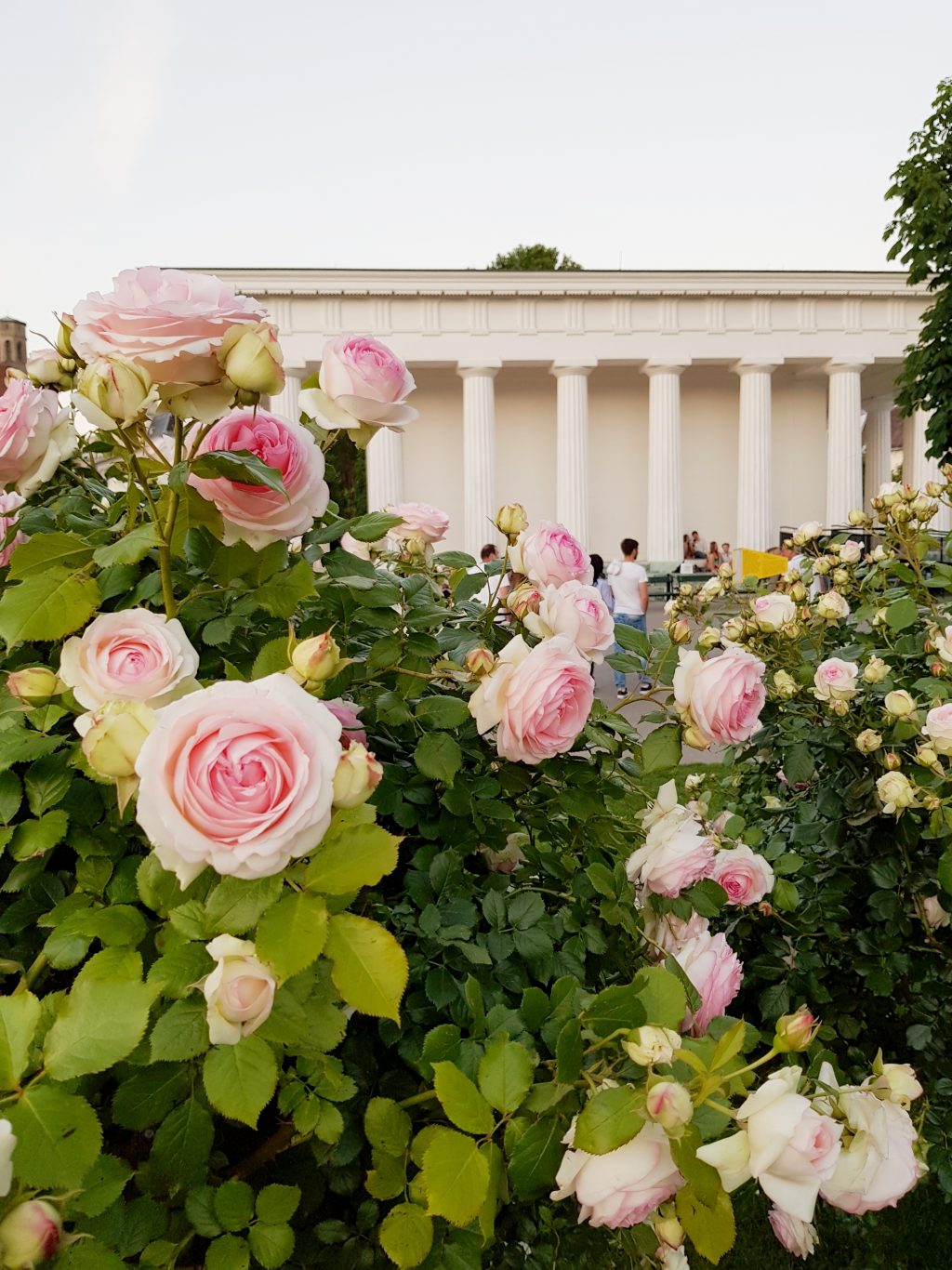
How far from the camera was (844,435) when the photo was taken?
90.8 feet

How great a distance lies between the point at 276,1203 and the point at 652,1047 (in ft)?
1.50

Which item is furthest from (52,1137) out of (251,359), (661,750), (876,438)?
(876,438)

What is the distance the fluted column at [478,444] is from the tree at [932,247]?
1521cm

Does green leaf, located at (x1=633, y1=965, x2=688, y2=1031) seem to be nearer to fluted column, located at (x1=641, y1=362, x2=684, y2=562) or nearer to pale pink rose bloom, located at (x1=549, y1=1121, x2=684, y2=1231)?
pale pink rose bloom, located at (x1=549, y1=1121, x2=684, y2=1231)

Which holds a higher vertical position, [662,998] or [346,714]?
[346,714]

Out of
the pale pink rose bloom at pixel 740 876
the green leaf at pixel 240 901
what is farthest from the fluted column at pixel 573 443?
the green leaf at pixel 240 901

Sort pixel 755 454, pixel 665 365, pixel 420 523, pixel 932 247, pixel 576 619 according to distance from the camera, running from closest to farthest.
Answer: pixel 576 619
pixel 420 523
pixel 932 247
pixel 665 365
pixel 755 454

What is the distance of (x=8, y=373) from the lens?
1189 millimetres

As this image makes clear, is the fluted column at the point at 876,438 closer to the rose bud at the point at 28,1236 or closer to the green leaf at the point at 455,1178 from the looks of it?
the green leaf at the point at 455,1178

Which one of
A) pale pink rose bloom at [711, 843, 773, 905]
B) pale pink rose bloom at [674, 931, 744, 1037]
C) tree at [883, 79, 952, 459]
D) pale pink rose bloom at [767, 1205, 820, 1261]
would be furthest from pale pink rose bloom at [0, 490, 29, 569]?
tree at [883, 79, 952, 459]

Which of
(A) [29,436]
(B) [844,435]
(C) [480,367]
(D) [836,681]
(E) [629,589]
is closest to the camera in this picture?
(A) [29,436]

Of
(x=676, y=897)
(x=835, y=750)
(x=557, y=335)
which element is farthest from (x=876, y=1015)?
(x=557, y=335)

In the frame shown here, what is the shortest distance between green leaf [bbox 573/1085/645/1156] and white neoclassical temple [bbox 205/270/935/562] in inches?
961

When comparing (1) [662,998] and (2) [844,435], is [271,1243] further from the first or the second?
(2) [844,435]
